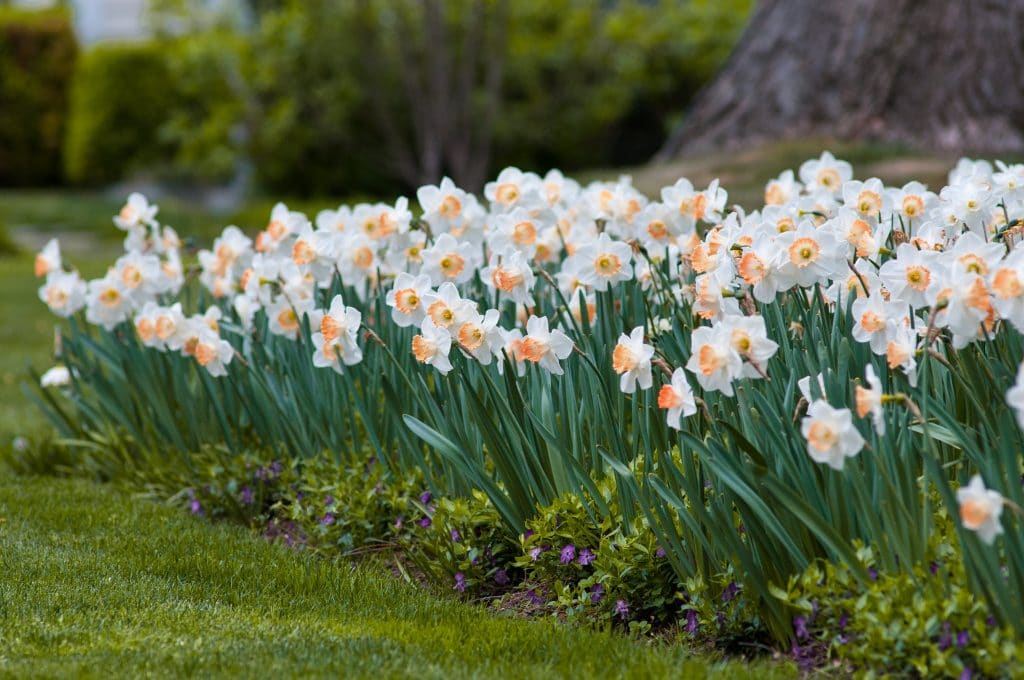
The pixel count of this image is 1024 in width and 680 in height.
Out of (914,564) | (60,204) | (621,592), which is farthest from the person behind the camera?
(60,204)

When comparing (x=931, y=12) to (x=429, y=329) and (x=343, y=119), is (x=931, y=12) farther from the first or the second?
(x=343, y=119)

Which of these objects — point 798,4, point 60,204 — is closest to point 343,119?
point 60,204

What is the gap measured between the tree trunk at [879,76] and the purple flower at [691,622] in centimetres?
492

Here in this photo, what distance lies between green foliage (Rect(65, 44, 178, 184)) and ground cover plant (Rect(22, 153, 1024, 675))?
40.4 feet

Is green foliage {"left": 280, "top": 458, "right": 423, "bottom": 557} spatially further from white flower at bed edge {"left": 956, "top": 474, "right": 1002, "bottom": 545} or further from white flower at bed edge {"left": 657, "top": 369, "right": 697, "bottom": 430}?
white flower at bed edge {"left": 956, "top": 474, "right": 1002, "bottom": 545}

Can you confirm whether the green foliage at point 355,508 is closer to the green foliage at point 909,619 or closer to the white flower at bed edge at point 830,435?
the green foliage at point 909,619

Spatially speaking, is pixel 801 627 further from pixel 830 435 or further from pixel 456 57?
pixel 456 57

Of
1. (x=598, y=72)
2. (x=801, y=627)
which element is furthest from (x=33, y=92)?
(x=801, y=627)

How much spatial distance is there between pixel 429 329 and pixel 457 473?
532mm

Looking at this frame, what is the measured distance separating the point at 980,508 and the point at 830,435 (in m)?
0.30

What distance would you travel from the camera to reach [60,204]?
14.6 m

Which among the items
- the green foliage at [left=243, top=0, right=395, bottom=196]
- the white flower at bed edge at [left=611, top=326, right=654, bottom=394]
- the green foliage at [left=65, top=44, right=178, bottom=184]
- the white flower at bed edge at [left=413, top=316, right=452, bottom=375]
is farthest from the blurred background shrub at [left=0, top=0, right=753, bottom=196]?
the white flower at bed edge at [left=611, top=326, right=654, bottom=394]

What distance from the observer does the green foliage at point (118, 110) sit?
51.3 ft

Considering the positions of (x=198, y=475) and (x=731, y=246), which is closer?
(x=731, y=246)
